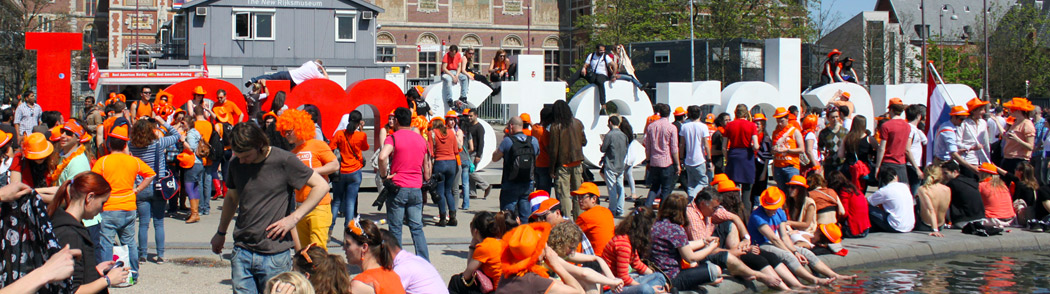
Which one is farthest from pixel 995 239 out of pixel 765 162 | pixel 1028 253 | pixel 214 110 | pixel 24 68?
pixel 24 68

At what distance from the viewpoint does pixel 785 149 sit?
468 inches

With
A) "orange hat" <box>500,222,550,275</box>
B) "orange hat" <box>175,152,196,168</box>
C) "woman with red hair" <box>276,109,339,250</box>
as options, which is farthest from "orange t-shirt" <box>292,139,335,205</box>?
"orange hat" <box>175,152,196,168</box>

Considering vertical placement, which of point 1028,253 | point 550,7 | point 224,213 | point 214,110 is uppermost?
point 550,7

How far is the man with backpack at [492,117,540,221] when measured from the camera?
10.0 m

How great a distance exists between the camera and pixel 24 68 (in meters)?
45.4

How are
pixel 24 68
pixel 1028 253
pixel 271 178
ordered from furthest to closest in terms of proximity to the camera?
pixel 24 68 < pixel 1028 253 < pixel 271 178

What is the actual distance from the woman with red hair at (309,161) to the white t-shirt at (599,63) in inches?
381

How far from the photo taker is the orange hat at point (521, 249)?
20.6ft

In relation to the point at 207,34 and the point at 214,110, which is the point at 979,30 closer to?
the point at 207,34

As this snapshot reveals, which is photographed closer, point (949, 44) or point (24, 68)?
point (24, 68)

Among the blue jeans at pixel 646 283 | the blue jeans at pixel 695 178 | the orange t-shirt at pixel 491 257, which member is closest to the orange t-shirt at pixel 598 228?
the blue jeans at pixel 646 283

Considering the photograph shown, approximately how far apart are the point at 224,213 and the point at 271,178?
49 cm

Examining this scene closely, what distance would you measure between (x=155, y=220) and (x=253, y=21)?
1282 inches

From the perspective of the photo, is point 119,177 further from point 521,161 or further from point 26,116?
point 26,116
